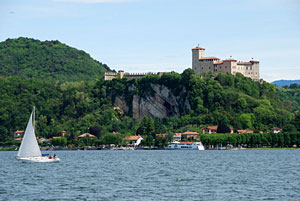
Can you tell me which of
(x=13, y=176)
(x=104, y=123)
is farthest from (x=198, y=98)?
(x=13, y=176)

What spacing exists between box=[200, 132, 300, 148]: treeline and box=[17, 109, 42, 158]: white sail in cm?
7065

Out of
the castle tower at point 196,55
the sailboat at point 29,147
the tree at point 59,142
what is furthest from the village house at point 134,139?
the sailboat at point 29,147

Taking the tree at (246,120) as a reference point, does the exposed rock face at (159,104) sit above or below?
above

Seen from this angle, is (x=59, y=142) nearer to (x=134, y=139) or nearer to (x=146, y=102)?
(x=134, y=139)

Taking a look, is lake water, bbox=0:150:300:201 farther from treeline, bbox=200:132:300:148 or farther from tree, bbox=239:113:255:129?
tree, bbox=239:113:255:129

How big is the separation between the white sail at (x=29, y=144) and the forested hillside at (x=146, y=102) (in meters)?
80.5

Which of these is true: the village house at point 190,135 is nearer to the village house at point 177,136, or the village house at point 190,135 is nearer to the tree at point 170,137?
the village house at point 177,136

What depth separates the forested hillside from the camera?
163 m

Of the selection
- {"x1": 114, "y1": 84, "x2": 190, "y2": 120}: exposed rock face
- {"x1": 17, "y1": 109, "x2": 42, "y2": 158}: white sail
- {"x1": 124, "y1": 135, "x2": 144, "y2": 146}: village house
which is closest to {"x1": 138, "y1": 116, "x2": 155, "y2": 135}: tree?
{"x1": 124, "y1": 135, "x2": 144, "y2": 146}: village house

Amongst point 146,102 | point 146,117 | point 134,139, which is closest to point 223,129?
point 146,117

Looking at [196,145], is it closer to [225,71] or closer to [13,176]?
[225,71]

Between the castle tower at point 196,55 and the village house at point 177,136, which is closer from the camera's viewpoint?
the village house at point 177,136

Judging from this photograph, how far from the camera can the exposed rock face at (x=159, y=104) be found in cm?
17407

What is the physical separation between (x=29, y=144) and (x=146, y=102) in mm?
101695
